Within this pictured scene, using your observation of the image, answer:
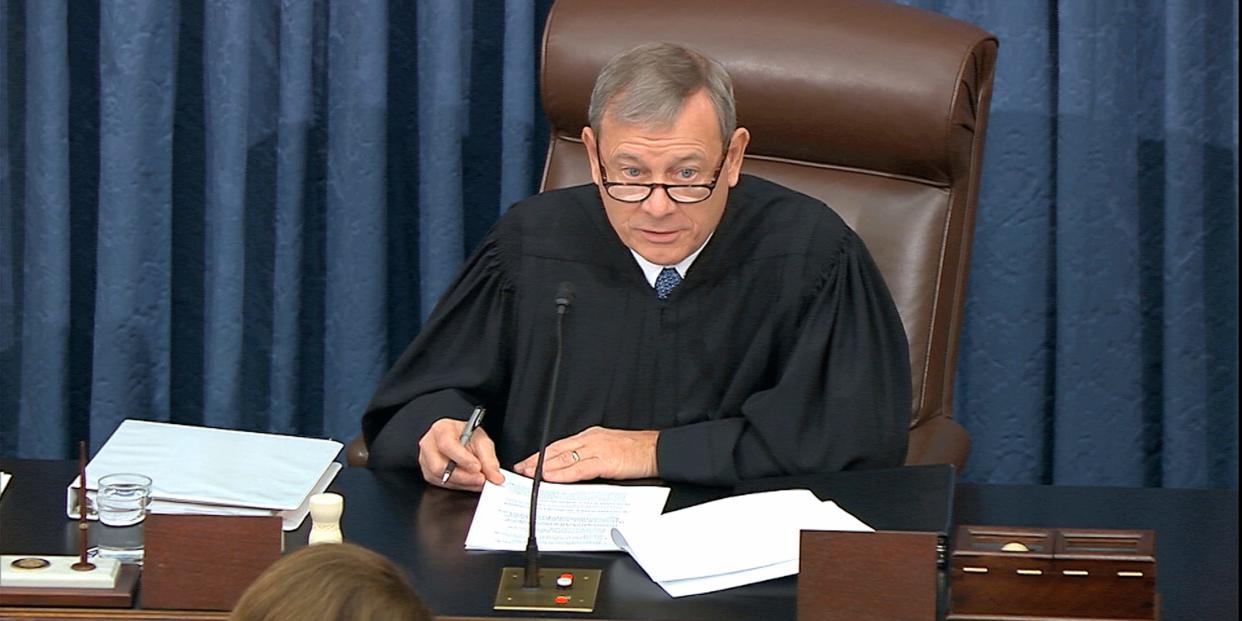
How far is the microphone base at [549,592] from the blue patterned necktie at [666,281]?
824mm

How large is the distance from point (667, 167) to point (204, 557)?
0.99 metres

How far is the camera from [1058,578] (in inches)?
83.5

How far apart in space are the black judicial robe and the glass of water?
0.52 metres

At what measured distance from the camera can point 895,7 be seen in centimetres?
336

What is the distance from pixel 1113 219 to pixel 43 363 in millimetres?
2278

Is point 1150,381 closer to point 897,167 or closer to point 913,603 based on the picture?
point 897,167

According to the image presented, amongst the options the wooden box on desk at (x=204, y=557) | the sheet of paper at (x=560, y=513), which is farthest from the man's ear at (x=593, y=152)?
the wooden box on desk at (x=204, y=557)

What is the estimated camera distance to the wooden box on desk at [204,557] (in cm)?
218

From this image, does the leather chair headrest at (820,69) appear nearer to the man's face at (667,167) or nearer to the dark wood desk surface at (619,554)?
the man's face at (667,167)

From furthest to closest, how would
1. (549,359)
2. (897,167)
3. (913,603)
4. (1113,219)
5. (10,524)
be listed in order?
(1113,219) → (897,167) → (549,359) → (10,524) → (913,603)

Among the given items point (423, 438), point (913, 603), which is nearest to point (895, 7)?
point (423, 438)

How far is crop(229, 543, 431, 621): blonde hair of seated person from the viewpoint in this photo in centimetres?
137

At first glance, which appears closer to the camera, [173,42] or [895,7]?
[895,7]

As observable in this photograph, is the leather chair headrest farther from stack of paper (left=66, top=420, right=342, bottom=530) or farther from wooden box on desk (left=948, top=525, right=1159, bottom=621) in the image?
wooden box on desk (left=948, top=525, right=1159, bottom=621)
